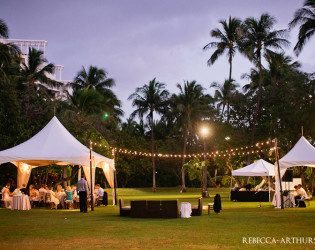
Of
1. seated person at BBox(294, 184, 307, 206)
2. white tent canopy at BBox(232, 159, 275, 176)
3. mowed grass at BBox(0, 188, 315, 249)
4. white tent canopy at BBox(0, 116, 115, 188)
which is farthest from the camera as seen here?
white tent canopy at BBox(232, 159, 275, 176)

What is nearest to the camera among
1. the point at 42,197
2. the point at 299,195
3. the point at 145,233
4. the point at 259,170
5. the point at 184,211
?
the point at 145,233

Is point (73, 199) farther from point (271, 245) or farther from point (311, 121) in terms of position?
point (311, 121)

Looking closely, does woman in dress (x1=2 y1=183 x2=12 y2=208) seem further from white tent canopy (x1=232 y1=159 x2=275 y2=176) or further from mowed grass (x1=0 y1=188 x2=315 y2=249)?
white tent canopy (x1=232 y1=159 x2=275 y2=176)

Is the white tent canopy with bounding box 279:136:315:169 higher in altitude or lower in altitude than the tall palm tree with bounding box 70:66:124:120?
lower

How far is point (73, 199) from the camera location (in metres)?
20.6

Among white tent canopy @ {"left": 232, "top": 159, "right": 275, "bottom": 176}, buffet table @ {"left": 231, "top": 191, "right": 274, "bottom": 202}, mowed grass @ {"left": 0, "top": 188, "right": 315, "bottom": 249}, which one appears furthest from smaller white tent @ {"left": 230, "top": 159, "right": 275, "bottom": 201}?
mowed grass @ {"left": 0, "top": 188, "right": 315, "bottom": 249}

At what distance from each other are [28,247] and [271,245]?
4.82 meters

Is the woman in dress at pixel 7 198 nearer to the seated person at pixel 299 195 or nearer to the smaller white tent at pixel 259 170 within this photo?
the smaller white tent at pixel 259 170

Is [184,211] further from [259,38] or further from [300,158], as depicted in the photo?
[259,38]

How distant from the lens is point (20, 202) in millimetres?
19141

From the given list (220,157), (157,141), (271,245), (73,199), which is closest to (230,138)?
(220,157)

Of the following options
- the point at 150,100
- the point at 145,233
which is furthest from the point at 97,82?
the point at 145,233

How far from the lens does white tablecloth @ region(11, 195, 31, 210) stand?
19.0 metres

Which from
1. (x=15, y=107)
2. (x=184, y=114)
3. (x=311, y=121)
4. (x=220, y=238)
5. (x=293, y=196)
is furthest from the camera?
(x=184, y=114)
